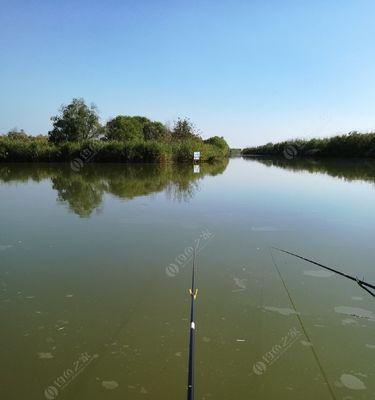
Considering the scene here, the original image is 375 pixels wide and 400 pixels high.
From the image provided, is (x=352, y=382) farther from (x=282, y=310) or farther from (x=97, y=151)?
(x=97, y=151)

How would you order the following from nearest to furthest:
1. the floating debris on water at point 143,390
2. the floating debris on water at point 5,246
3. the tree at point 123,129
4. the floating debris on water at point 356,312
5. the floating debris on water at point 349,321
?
the floating debris on water at point 143,390 < the floating debris on water at point 349,321 < the floating debris on water at point 356,312 < the floating debris on water at point 5,246 < the tree at point 123,129

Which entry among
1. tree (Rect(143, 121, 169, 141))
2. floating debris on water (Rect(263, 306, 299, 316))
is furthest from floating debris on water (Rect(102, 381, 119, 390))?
tree (Rect(143, 121, 169, 141))

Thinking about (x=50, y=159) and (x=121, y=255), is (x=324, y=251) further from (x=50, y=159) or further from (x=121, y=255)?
(x=50, y=159)

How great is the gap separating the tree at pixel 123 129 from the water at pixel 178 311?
4200cm

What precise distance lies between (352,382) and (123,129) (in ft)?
164

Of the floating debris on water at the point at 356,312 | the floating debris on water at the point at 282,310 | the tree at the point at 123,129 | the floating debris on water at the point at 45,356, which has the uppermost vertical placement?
the tree at the point at 123,129

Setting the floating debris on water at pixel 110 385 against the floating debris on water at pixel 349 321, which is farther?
the floating debris on water at pixel 349 321

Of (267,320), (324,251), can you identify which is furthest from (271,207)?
(267,320)

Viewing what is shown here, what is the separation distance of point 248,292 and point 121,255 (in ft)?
6.27

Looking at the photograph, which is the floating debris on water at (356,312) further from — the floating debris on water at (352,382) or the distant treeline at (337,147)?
the distant treeline at (337,147)

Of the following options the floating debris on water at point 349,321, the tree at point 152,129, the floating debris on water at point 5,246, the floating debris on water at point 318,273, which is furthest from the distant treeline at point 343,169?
the tree at point 152,129

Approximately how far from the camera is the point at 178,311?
11.6 ft

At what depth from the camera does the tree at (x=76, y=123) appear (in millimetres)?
40750

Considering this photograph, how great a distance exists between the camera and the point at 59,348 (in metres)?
2.93
